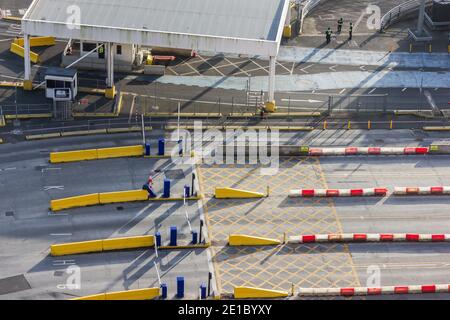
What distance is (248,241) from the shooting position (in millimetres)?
93062

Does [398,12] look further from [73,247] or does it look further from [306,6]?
[73,247]

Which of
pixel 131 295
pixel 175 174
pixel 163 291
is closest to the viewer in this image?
pixel 131 295

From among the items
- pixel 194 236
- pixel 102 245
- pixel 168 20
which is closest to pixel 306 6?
pixel 168 20

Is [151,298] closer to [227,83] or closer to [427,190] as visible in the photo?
[427,190]

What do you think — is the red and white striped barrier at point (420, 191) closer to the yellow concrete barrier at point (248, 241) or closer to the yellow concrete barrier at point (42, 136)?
the yellow concrete barrier at point (248, 241)

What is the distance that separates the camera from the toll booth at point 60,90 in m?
110

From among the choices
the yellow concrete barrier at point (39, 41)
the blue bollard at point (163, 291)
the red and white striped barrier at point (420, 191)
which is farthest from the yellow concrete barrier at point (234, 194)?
the yellow concrete barrier at point (39, 41)

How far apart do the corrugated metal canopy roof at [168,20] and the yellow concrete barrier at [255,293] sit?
99.2ft

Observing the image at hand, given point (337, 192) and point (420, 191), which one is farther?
point (420, 191)

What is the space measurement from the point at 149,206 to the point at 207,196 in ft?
17.8

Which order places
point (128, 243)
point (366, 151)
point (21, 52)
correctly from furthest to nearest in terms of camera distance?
point (21, 52) → point (366, 151) → point (128, 243)

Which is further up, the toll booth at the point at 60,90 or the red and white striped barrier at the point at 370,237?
the toll booth at the point at 60,90

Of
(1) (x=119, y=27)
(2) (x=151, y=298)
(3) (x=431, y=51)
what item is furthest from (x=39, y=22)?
(3) (x=431, y=51)

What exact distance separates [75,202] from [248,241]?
50.2ft
